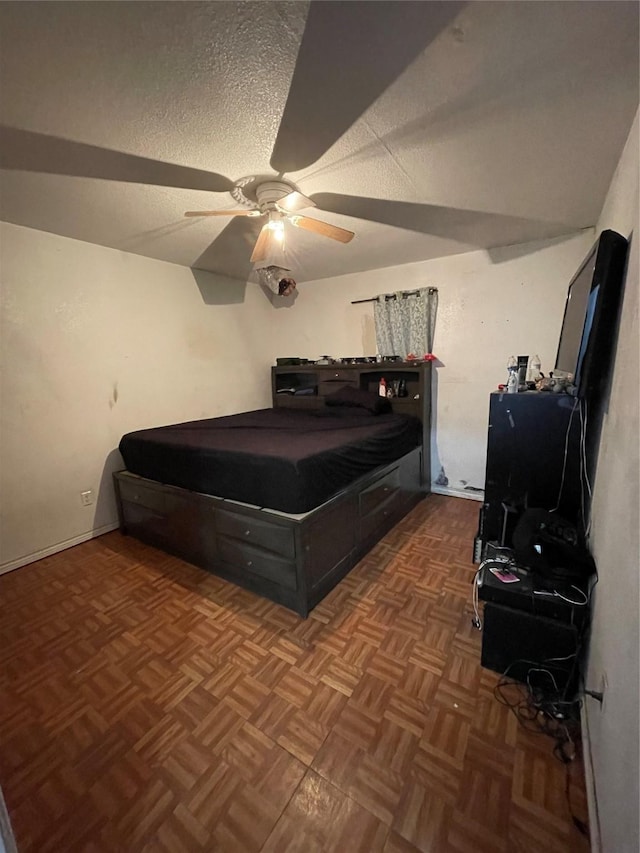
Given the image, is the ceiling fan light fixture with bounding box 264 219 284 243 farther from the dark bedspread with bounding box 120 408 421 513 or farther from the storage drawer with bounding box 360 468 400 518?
the storage drawer with bounding box 360 468 400 518

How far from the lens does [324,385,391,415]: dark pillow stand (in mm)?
3180

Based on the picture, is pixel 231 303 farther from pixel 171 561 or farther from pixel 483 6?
pixel 483 6

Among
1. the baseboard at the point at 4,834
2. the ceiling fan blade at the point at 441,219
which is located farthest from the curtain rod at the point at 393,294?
the baseboard at the point at 4,834

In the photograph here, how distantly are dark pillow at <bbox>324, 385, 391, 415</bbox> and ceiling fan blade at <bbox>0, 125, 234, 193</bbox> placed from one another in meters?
2.04

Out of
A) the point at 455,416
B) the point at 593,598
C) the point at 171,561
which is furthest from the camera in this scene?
the point at 455,416

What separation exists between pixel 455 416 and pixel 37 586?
12.0 feet

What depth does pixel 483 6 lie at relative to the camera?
3.03 feet

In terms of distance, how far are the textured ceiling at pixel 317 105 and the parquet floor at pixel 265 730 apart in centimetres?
235

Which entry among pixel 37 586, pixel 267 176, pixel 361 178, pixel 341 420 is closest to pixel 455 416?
pixel 341 420

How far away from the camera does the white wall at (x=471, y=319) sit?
9.04 feet

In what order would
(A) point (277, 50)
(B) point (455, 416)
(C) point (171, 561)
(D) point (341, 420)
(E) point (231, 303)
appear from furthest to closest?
(E) point (231, 303)
(B) point (455, 416)
(D) point (341, 420)
(C) point (171, 561)
(A) point (277, 50)

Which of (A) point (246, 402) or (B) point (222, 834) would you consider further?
(A) point (246, 402)

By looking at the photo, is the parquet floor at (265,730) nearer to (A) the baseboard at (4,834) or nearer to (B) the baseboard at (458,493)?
(A) the baseboard at (4,834)

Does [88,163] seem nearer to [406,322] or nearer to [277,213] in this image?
[277,213]
